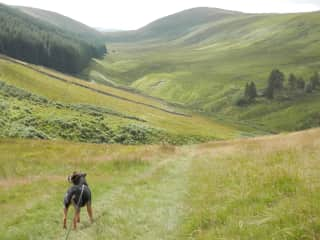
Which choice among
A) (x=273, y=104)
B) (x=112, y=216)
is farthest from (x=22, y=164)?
(x=273, y=104)

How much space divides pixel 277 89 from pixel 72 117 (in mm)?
140056

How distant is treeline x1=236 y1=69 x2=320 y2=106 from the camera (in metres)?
191

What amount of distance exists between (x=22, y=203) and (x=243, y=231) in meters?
11.0

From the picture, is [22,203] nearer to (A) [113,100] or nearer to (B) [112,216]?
(B) [112,216]

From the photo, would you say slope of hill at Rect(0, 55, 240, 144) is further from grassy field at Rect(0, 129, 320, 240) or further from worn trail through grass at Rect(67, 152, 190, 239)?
worn trail through grass at Rect(67, 152, 190, 239)

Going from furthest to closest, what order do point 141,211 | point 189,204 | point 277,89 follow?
point 277,89
point 141,211
point 189,204

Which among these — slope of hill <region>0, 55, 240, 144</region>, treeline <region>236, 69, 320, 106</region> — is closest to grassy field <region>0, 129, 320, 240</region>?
slope of hill <region>0, 55, 240, 144</region>

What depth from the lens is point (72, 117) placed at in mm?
75688

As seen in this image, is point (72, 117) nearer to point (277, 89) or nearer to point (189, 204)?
point (189, 204)

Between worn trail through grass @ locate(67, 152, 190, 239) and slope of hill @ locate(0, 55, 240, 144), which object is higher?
worn trail through grass @ locate(67, 152, 190, 239)

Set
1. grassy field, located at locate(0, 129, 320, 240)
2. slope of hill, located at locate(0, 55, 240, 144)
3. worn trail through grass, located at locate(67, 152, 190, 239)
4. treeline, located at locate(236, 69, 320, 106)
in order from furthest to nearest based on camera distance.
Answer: treeline, located at locate(236, 69, 320, 106)
slope of hill, located at locate(0, 55, 240, 144)
worn trail through grass, located at locate(67, 152, 190, 239)
grassy field, located at locate(0, 129, 320, 240)

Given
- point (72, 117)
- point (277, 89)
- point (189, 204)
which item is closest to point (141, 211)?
point (189, 204)

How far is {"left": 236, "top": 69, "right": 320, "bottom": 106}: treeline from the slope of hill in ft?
286

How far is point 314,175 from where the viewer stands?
12531 millimetres
